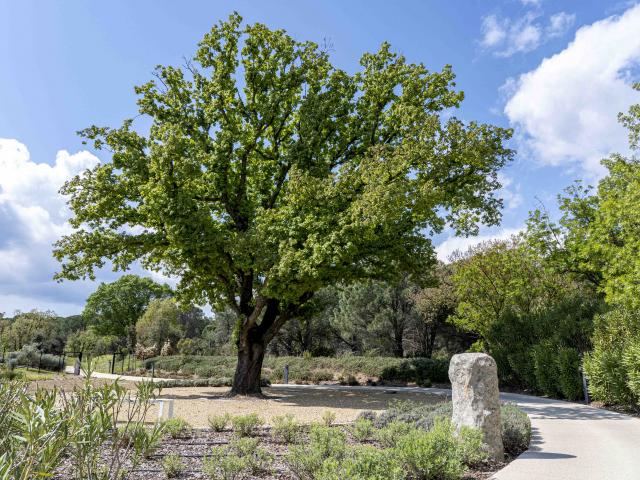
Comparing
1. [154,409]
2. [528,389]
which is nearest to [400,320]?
[528,389]

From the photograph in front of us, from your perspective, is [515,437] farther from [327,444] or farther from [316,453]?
[316,453]

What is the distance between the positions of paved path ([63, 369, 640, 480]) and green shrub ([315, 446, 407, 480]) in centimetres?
147

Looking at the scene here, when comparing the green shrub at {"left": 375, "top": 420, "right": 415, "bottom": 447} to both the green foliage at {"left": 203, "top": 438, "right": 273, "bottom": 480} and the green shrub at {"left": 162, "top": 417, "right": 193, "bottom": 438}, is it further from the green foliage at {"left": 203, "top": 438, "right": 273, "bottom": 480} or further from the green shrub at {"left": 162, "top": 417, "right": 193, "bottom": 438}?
the green shrub at {"left": 162, "top": 417, "right": 193, "bottom": 438}

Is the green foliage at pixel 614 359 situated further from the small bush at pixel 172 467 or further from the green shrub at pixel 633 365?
the small bush at pixel 172 467

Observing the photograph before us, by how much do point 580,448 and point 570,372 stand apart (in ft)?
23.7

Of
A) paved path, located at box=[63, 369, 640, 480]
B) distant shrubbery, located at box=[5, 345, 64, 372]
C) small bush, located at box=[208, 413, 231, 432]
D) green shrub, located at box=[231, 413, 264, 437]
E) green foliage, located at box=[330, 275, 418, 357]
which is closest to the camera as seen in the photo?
paved path, located at box=[63, 369, 640, 480]

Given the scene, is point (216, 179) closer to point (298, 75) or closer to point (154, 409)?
point (298, 75)

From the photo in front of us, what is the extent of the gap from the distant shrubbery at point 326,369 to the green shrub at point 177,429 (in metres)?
13.9

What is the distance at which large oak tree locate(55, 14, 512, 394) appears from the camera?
14.1 meters

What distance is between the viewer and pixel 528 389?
16719mm

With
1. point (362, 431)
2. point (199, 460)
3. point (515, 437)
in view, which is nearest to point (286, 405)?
point (362, 431)

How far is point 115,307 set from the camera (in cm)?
5281

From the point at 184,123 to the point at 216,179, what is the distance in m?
2.47

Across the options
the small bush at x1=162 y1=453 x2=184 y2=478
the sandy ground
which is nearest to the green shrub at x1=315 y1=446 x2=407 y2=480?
the small bush at x1=162 y1=453 x2=184 y2=478
